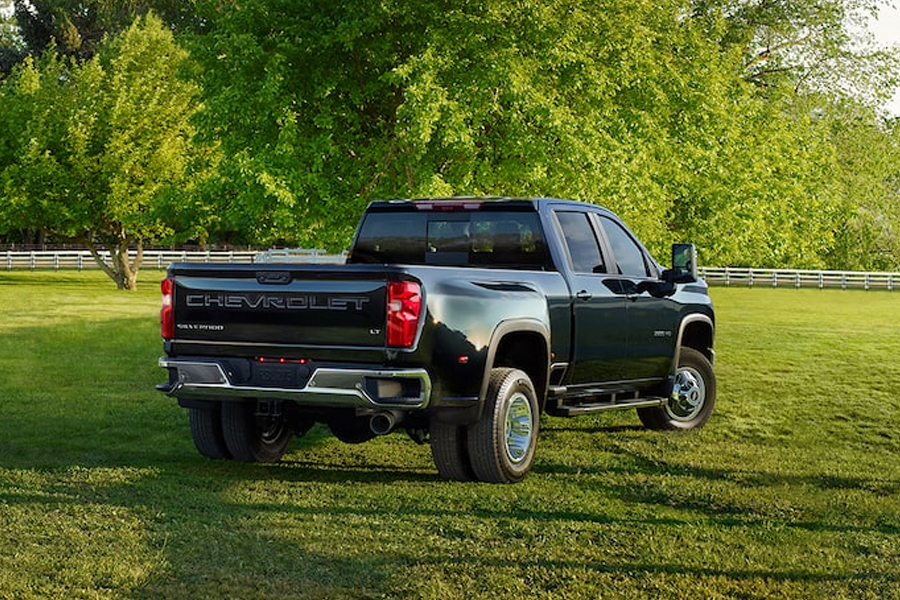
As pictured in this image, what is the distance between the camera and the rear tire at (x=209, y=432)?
32.9 feet

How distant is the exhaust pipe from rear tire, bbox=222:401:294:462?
1.32m

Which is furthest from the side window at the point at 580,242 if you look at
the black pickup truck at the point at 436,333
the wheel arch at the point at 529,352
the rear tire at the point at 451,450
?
the rear tire at the point at 451,450

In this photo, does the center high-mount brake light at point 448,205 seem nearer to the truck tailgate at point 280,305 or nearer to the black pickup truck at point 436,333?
the black pickup truck at point 436,333

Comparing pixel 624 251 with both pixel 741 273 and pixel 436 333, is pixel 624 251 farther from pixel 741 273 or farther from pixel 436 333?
pixel 741 273

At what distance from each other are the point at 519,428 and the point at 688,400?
11.6ft

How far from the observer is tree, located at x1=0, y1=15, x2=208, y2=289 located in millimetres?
45500

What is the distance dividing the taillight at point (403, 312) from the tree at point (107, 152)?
36.5m

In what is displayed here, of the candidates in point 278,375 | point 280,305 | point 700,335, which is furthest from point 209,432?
point 700,335

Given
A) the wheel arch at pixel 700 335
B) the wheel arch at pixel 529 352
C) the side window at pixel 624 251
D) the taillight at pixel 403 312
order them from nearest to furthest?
the taillight at pixel 403 312 → the wheel arch at pixel 529 352 → the side window at pixel 624 251 → the wheel arch at pixel 700 335

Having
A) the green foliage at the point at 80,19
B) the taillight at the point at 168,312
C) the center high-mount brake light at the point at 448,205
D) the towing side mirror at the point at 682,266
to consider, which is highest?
the green foliage at the point at 80,19

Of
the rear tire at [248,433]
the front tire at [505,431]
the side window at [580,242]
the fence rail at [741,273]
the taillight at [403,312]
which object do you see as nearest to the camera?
the taillight at [403,312]

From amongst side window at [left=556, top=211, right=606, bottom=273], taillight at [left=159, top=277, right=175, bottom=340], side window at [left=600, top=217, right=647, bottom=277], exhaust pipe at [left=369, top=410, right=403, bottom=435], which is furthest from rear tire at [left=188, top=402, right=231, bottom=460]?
side window at [left=600, top=217, right=647, bottom=277]

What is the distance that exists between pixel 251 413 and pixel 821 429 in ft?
19.4

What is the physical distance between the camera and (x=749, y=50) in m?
34.3
